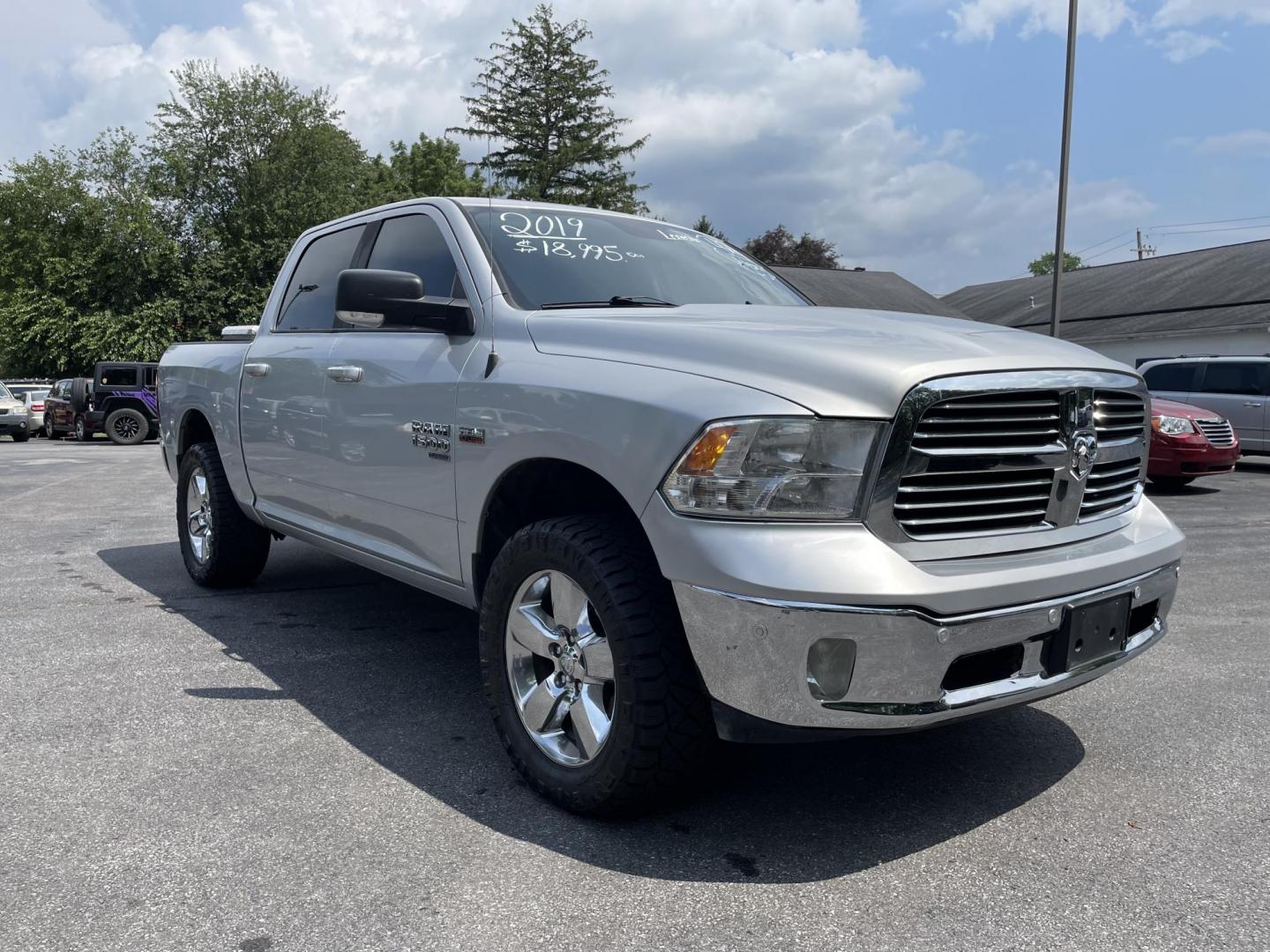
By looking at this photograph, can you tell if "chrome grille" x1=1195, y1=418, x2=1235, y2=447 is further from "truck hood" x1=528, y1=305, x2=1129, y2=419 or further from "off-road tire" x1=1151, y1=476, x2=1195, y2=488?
"truck hood" x1=528, y1=305, x2=1129, y2=419

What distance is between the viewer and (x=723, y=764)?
3326 millimetres

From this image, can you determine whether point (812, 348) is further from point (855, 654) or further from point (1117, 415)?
point (1117, 415)

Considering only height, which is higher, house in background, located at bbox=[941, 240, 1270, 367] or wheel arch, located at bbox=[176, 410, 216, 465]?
house in background, located at bbox=[941, 240, 1270, 367]

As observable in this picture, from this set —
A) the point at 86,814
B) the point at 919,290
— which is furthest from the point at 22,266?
the point at 86,814

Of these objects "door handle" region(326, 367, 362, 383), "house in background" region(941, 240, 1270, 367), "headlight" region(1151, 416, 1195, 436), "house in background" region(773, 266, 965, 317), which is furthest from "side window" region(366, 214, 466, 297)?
"house in background" region(773, 266, 965, 317)

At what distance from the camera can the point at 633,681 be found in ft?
8.73

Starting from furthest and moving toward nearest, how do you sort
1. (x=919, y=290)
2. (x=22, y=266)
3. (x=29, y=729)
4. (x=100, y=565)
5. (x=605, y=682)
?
(x=919, y=290), (x=22, y=266), (x=100, y=565), (x=29, y=729), (x=605, y=682)

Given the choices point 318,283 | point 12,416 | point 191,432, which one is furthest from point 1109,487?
point 12,416

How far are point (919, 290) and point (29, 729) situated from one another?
43.2m

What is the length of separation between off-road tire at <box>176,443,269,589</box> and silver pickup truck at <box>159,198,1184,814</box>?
6.31 feet

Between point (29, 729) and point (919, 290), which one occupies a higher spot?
point (919, 290)

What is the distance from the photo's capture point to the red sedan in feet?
39.0

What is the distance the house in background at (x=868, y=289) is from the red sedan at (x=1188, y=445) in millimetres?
22359

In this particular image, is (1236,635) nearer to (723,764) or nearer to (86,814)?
(723,764)
